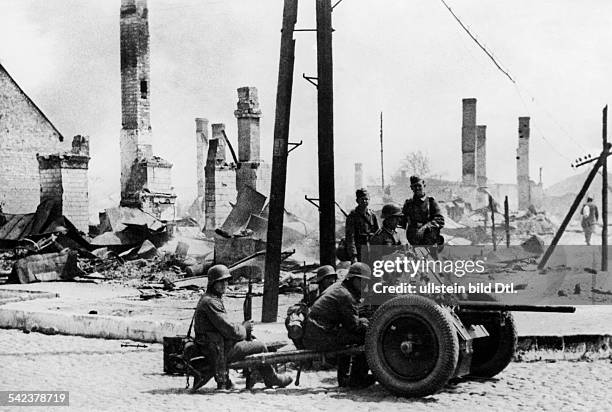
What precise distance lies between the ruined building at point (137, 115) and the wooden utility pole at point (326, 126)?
1817 cm

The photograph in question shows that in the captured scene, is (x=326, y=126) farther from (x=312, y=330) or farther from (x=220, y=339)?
(x=220, y=339)

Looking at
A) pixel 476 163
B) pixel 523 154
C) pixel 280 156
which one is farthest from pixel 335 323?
pixel 523 154

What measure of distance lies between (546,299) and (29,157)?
2487 cm

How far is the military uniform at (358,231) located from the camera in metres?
10.1

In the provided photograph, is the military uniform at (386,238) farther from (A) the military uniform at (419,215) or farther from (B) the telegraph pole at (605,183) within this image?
(B) the telegraph pole at (605,183)

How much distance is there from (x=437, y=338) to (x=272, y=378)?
1.69 metres

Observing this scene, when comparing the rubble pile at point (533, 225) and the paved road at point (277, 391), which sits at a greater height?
the rubble pile at point (533, 225)

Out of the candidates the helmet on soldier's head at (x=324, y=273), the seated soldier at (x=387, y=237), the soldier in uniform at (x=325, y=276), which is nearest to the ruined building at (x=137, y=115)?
the seated soldier at (x=387, y=237)

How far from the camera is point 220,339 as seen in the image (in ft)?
23.9

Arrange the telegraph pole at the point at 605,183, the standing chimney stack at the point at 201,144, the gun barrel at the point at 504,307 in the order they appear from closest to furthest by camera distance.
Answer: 1. the gun barrel at the point at 504,307
2. the telegraph pole at the point at 605,183
3. the standing chimney stack at the point at 201,144

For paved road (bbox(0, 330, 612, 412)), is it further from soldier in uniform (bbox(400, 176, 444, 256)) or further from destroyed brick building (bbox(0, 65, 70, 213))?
destroyed brick building (bbox(0, 65, 70, 213))

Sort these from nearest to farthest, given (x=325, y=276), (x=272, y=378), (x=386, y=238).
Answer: (x=272, y=378)
(x=325, y=276)
(x=386, y=238)

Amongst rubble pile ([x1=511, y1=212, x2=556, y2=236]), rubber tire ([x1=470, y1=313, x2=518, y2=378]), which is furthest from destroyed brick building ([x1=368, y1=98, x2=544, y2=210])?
rubber tire ([x1=470, y1=313, x2=518, y2=378])

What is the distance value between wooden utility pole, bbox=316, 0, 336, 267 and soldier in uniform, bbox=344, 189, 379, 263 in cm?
40
